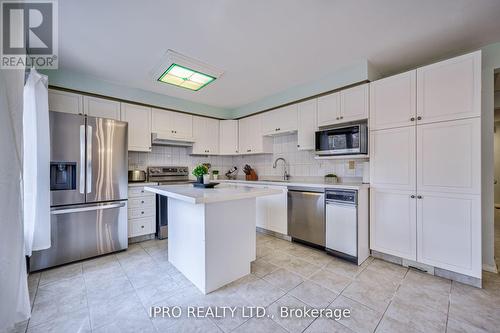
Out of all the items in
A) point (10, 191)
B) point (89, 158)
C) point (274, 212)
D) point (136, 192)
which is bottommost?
point (274, 212)

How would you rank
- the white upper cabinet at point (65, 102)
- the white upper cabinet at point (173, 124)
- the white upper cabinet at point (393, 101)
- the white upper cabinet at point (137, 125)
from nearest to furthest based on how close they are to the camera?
the white upper cabinet at point (393, 101) → the white upper cabinet at point (65, 102) → the white upper cabinet at point (137, 125) → the white upper cabinet at point (173, 124)

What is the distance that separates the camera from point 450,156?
209cm

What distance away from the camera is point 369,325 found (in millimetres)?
1511

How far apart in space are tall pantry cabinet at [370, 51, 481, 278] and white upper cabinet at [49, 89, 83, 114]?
13.2 feet

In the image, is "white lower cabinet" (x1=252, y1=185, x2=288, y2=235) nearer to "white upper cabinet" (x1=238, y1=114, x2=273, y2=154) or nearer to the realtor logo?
"white upper cabinet" (x1=238, y1=114, x2=273, y2=154)

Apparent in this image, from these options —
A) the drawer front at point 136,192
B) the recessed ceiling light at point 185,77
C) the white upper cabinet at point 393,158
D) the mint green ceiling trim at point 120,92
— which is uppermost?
the recessed ceiling light at point 185,77

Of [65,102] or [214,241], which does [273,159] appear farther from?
[65,102]

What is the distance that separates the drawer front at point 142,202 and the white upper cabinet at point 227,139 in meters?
1.82

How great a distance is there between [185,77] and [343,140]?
2.39m

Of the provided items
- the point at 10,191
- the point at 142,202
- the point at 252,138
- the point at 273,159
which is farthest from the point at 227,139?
the point at 10,191

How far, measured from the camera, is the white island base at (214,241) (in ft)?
6.24

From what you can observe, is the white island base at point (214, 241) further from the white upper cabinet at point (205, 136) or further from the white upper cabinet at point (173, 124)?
the white upper cabinet at point (205, 136)

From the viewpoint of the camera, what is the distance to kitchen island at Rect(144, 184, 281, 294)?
188cm

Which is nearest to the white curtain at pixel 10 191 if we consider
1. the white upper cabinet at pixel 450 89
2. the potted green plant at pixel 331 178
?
the potted green plant at pixel 331 178
